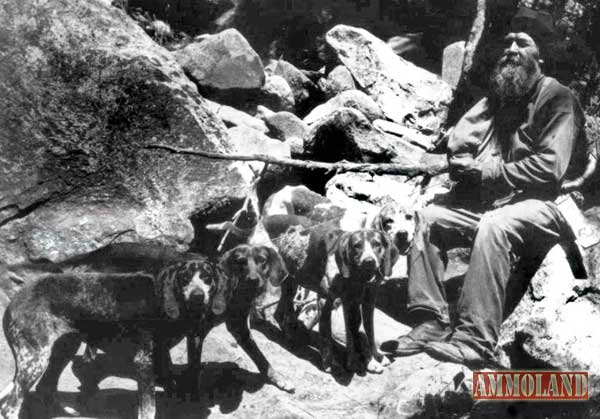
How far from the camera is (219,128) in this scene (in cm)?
450

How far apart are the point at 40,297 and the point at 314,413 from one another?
4.85 ft

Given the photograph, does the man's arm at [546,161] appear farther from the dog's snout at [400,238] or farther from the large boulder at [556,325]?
the dog's snout at [400,238]

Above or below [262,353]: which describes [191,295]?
above

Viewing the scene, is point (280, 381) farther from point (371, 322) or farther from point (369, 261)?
point (369, 261)

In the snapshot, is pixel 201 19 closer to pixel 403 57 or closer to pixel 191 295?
pixel 403 57

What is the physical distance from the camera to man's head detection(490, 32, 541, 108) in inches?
167

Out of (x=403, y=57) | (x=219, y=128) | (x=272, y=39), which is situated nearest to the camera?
(x=219, y=128)

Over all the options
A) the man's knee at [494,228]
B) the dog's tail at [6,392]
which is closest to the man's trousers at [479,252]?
the man's knee at [494,228]

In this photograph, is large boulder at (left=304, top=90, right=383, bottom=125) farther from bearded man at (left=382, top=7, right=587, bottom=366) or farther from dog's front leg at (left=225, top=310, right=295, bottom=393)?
dog's front leg at (left=225, top=310, right=295, bottom=393)

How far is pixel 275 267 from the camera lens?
406 cm

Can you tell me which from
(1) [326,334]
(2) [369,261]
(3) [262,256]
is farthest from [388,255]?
(3) [262,256]

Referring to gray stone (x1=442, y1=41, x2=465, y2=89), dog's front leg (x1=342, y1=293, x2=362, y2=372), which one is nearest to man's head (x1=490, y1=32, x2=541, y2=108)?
dog's front leg (x1=342, y1=293, x2=362, y2=372)

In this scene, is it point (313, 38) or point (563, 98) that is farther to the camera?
point (313, 38)

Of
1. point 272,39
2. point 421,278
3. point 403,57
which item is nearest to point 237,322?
point 421,278
